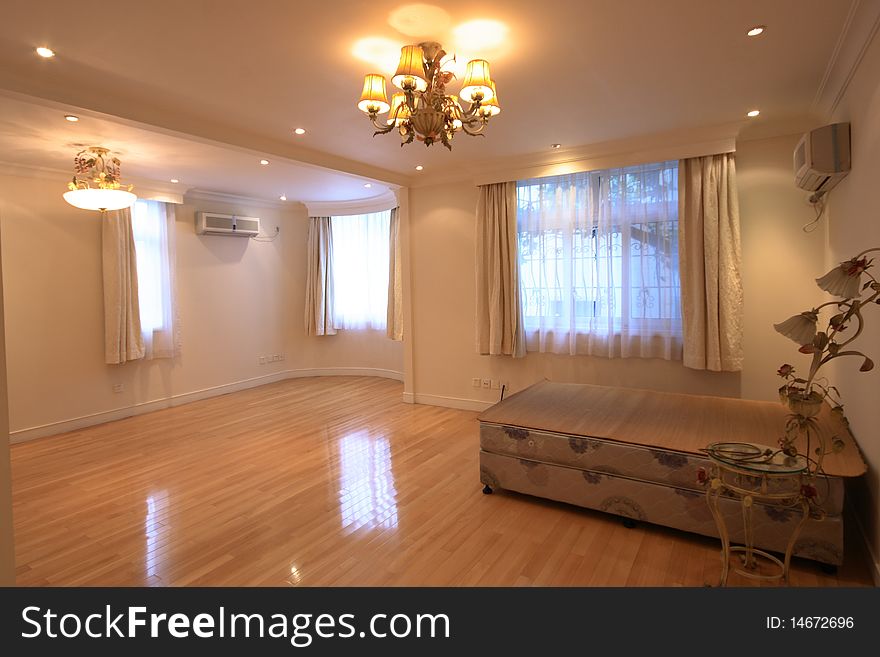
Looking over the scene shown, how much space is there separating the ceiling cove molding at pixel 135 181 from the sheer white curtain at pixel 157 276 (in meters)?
0.13

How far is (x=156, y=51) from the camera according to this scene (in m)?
2.58

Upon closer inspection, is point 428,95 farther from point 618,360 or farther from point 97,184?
point 97,184

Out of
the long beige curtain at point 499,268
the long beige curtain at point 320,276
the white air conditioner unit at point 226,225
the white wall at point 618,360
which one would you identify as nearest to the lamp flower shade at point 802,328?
the white wall at point 618,360

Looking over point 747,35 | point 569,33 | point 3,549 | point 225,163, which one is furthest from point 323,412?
point 747,35

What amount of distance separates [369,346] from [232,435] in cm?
306

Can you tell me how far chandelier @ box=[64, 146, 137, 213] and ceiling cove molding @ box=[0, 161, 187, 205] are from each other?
16 cm

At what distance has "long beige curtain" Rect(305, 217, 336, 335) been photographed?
7.34 meters

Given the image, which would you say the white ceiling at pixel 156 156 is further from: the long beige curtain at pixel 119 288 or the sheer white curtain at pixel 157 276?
the long beige curtain at pixel 119 288

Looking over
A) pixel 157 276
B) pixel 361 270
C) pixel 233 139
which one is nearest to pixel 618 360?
pixel 233 139

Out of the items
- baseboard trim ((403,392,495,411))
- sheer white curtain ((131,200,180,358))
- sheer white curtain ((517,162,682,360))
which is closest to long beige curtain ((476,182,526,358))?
sheer white curtain ((517,162,682,360))

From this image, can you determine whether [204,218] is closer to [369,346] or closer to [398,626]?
[369,346]

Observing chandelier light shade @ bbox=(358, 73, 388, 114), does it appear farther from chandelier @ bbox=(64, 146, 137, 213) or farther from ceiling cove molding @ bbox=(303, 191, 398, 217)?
ceiling cove molding @ bbox=(303, 191, 398, 217)

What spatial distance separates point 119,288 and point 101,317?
14.3 inches

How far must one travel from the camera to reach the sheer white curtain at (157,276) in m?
5.55
